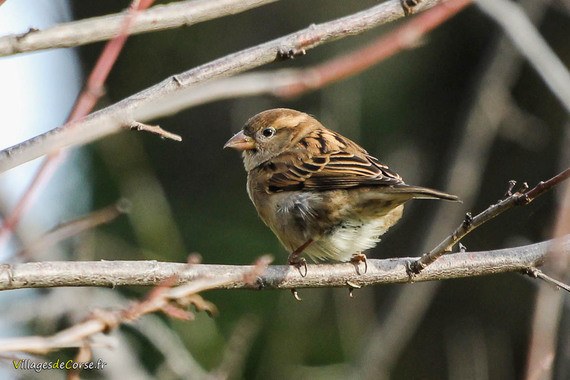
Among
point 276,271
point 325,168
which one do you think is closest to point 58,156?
point 276,271

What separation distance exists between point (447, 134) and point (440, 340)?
192 centimetres

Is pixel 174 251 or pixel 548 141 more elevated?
pixel 548 141

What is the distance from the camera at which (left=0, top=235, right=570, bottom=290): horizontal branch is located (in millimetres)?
2764

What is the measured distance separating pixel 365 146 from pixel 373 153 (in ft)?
0.34

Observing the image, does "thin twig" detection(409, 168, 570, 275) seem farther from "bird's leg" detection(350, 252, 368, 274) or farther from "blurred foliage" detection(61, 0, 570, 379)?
"blurred foliage" detection(61, 0, 570, 379)

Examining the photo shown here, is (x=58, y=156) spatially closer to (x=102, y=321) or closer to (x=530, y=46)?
(x=102, y=321)

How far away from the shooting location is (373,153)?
842 centimetres

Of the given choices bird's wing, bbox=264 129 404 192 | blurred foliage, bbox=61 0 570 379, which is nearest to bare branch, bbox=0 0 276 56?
bird's wing, bbox=264 129 404 192

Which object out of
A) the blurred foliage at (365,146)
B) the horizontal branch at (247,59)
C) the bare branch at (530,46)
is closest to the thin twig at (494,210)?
the horizontal branch at (247,59)

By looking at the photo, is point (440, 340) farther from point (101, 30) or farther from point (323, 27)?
point (101, 30)

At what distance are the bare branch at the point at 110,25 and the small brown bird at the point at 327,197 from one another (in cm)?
188

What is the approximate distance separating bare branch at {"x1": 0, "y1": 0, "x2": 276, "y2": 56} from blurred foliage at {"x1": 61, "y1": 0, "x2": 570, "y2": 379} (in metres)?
3.97

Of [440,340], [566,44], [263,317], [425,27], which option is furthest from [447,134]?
[425,27]

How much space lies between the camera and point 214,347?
6480 mm
